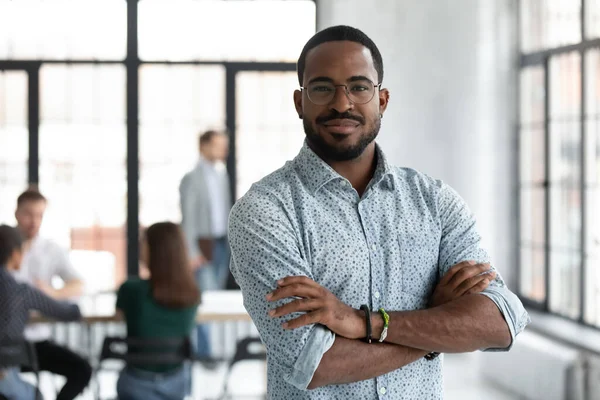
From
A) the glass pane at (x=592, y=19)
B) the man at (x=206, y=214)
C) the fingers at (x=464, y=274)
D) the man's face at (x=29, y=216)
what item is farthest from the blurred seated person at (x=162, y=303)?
the glass pane at (x=592, y=19)

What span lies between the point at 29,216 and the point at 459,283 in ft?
10.5

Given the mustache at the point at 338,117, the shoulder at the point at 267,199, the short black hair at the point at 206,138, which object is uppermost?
the short black hair at the point at 206,138

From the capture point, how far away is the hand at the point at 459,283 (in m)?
1.76

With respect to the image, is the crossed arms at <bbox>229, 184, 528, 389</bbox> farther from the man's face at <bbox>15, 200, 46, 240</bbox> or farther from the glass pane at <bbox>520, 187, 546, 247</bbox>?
the glass pane at <bbox>520, 187, 546, 247</bbox>

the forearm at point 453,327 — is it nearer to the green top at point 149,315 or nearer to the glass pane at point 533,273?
the green top at point 149,315

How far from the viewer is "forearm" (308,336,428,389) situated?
1.63 meters

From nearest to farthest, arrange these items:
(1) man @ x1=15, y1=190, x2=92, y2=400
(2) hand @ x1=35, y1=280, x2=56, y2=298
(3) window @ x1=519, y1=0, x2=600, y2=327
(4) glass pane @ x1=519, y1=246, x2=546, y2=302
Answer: (1) man @ x1=15, y1=190, x2=92, y2=400 < (2) hand @ x1=35, y1=280, x2=56, y2=298 < (3) window @ x1=519, y1=0, x2=600, y2=327 < (4) glass pane @ x1=519, y1=246, x2=546, y2=302

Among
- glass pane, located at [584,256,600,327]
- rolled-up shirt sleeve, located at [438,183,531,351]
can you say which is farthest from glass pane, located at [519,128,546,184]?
rolled-up shirt sleeve, located at [438,183,531,351]

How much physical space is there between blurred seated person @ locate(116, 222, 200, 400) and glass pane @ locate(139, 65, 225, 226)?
324 centimetres

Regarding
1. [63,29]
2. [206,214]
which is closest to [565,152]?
[206,214]

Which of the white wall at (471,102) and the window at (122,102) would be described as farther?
the window at (122,102)

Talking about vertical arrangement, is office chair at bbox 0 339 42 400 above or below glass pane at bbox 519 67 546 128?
below

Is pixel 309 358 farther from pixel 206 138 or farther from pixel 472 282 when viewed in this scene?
pixel 206 138

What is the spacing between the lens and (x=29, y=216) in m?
4.50
